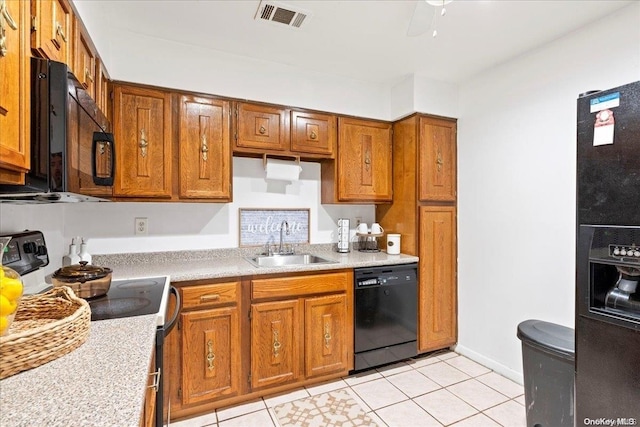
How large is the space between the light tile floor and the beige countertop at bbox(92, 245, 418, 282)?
0.85 m

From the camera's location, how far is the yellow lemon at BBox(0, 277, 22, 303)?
73cm

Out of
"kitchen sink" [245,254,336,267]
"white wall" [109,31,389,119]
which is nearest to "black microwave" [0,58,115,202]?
"white wall" [109,31,389,119]

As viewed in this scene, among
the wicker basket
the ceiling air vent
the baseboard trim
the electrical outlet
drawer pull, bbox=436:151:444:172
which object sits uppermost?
the ceiling air vent

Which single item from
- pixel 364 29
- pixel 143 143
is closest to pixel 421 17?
pixel 364 29

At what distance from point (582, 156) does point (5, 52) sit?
6.30ft

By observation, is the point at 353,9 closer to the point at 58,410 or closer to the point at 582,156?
the point at 582,156

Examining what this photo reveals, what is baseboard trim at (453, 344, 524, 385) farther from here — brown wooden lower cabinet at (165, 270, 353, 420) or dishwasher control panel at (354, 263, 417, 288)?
brown wooden lower cabinet at (165, 270, 353, 420)

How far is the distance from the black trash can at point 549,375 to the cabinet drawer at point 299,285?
1133 mm

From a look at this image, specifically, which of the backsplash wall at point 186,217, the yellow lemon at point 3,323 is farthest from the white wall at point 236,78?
the yellow lemon at point 3,323

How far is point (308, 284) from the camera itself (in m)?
2.21

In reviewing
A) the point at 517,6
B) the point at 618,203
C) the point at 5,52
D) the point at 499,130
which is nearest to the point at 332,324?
the point at 618,203

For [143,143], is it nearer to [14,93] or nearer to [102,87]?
[102,87]

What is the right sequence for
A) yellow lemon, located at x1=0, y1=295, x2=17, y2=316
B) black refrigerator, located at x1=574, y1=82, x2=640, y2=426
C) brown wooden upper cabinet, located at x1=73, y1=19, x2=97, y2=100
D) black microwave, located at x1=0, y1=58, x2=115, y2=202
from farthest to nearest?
brown wooden upper cabinet, located at x1=73, y1=19, x2=97, y2=100 → black refrigerator, located at x1=574, y1=82, x2=640, y2=426 → black microwave, located at x1=0, y1=58, x2=115, y2=202 → yellow lemon, located at x1=0, y1=295, x2=17, y2=316

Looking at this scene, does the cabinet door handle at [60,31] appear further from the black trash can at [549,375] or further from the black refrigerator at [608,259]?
the black trash can at [549,375]
